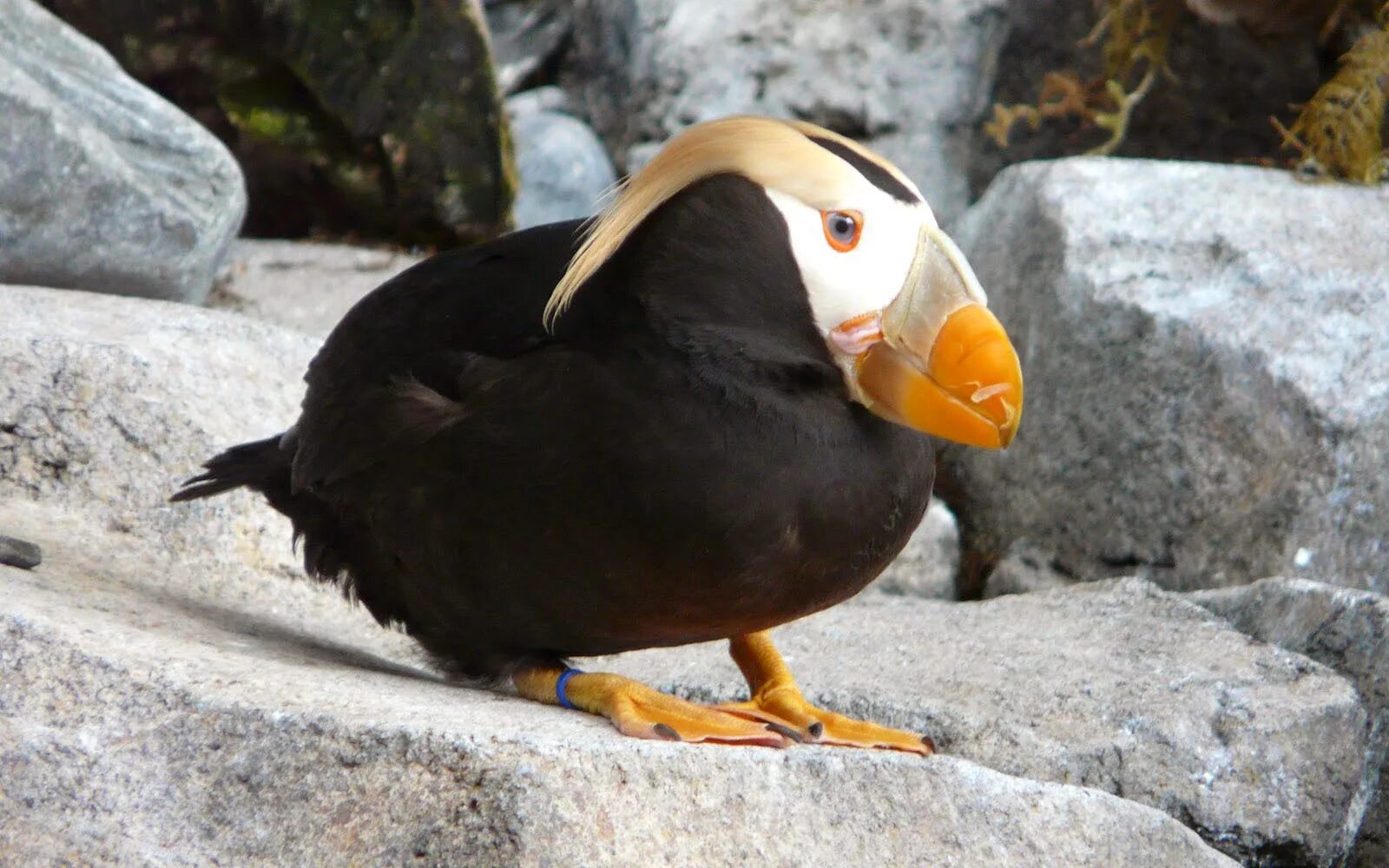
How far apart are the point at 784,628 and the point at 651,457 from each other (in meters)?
1.48

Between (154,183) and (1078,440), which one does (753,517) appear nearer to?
(1078,440)

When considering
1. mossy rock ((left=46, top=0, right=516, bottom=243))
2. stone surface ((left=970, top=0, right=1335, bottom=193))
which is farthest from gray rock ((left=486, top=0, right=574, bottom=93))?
stone surface ((left=970, top=0, right=1335, bottom=193))

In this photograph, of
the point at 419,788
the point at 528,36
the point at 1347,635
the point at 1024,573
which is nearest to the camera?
the point at 419,788

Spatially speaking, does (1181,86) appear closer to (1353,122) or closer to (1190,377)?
(1353,122)

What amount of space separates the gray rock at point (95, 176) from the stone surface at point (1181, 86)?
9.62 feet

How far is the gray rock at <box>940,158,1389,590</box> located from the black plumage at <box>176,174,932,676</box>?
159 cm

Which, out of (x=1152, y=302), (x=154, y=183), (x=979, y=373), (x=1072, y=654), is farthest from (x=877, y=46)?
(x=979, y=373)

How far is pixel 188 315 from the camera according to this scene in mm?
4199

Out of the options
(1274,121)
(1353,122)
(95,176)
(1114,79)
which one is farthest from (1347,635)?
(95,176)

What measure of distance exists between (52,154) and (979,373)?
9.14 feet

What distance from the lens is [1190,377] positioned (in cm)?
402

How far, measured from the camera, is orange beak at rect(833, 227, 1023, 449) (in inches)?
92.5

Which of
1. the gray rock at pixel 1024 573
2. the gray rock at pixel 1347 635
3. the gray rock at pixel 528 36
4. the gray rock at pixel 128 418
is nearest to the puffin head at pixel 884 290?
the gray rock at pixel 1347 635

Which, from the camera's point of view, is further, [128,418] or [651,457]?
[128,418]
